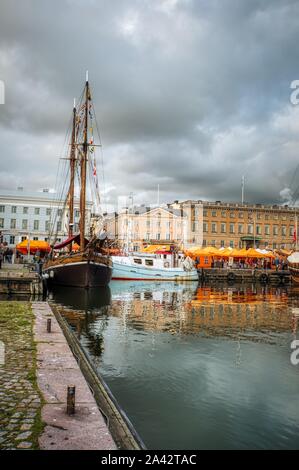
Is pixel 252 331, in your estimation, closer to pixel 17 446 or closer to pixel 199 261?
pixel 17 446

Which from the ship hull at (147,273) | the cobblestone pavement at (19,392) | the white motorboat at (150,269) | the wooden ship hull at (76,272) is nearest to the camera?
the cobblestone pavement at (19,392)

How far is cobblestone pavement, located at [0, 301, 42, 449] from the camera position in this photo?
5.96m

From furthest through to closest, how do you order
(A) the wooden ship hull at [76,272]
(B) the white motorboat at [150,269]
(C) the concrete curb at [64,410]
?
(B) the white motorboat at [150,269], (A) the wooden ship hull at [76,272], (C) the concrete curb at [64,410]

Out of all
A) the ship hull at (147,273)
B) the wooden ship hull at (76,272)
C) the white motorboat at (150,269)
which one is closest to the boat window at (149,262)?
the white motorboat at (150,269)

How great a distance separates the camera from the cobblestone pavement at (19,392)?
5957 millimetres

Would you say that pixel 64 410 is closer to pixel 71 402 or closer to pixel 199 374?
pixel 71 402

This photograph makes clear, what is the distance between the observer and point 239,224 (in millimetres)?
107938

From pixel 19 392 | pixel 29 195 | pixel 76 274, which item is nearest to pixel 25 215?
pixel 29 195

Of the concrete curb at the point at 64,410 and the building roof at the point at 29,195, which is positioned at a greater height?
the building roof at the point at 29,195

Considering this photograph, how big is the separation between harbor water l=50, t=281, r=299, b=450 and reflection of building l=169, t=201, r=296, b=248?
82.9 meters

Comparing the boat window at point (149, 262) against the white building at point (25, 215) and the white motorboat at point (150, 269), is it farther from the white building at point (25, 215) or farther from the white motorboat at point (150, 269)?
the white building at point (25, 215)

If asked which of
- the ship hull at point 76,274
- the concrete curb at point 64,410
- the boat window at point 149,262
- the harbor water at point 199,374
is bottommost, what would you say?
the harbor water at point 199,374
